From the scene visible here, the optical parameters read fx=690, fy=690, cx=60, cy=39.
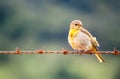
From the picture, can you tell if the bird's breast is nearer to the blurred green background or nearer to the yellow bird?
the yellow bird

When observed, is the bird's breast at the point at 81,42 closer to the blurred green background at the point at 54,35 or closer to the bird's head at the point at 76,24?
the bird's head at the point at 76,24

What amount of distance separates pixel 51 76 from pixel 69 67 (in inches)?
83.2

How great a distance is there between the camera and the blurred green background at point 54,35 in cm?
3628

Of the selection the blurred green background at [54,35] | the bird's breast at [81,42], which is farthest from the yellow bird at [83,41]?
the blurred green background at [54,35]

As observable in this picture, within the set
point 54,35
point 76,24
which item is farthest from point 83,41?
point 54,35

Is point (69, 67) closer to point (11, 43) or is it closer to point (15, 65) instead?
point (15, 65)

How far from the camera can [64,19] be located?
4719cm

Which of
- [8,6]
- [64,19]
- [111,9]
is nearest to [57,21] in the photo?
[64,19]

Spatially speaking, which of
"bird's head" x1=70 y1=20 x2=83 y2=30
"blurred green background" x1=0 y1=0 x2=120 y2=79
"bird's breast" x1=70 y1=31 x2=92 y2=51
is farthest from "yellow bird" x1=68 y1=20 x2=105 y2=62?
"blurred green background" x1=0 y1=0 x2=120 y2=79

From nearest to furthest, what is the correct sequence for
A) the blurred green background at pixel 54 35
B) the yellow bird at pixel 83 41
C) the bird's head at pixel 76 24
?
1. the yellow bird at pixel 83 41
2. the bird's head at pixel 76 24
3. the blurred green background at pixel 54 35

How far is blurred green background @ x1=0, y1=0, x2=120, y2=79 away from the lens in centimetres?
3628

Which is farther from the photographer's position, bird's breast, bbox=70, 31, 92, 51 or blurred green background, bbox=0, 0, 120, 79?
blurred green background, bbox=0, 0, 120, 79

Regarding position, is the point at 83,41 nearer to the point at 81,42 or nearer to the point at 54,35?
the point at 81,42

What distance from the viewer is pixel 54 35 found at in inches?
1762
